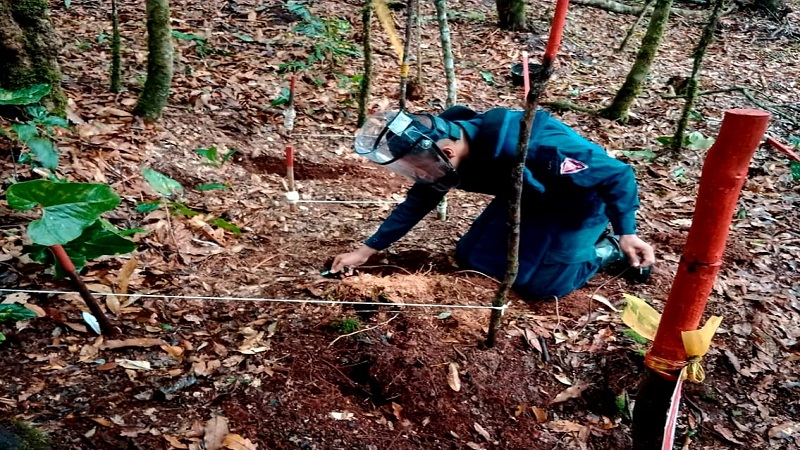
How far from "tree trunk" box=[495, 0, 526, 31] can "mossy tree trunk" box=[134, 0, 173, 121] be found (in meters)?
5.10

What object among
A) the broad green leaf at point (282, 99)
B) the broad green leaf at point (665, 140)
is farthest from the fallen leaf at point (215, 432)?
the broad green leaf at point (665, 140)

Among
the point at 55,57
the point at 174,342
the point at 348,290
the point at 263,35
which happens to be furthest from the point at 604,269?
the point at 263,35

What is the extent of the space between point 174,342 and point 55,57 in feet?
7.52

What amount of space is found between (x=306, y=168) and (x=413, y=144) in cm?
255

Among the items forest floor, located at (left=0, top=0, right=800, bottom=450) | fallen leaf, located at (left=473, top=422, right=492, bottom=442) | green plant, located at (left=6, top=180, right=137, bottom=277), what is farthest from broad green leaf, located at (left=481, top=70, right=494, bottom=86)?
green plant, located at (left=6, top=180, right=137, bottom=277)

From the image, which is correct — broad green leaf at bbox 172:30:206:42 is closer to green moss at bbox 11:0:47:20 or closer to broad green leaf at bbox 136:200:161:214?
green moss at bbox 11:0:47:20

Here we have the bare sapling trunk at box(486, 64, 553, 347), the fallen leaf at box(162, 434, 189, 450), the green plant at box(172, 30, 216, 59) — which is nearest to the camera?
the bare sapling trunk at box(486, 64, 553, 347)

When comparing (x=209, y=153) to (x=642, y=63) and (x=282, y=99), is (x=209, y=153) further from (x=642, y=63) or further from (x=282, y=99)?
(x=642, y=63)

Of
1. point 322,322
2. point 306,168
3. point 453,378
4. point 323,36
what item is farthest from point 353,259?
point 323,36

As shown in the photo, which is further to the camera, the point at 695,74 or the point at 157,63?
the point at 695,74

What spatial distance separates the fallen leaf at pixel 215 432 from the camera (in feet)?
6.47

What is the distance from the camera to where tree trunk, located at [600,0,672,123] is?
5.66 meters

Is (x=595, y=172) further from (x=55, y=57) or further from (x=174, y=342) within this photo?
(x=55, y=57)

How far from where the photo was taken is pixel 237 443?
6.54 feet
